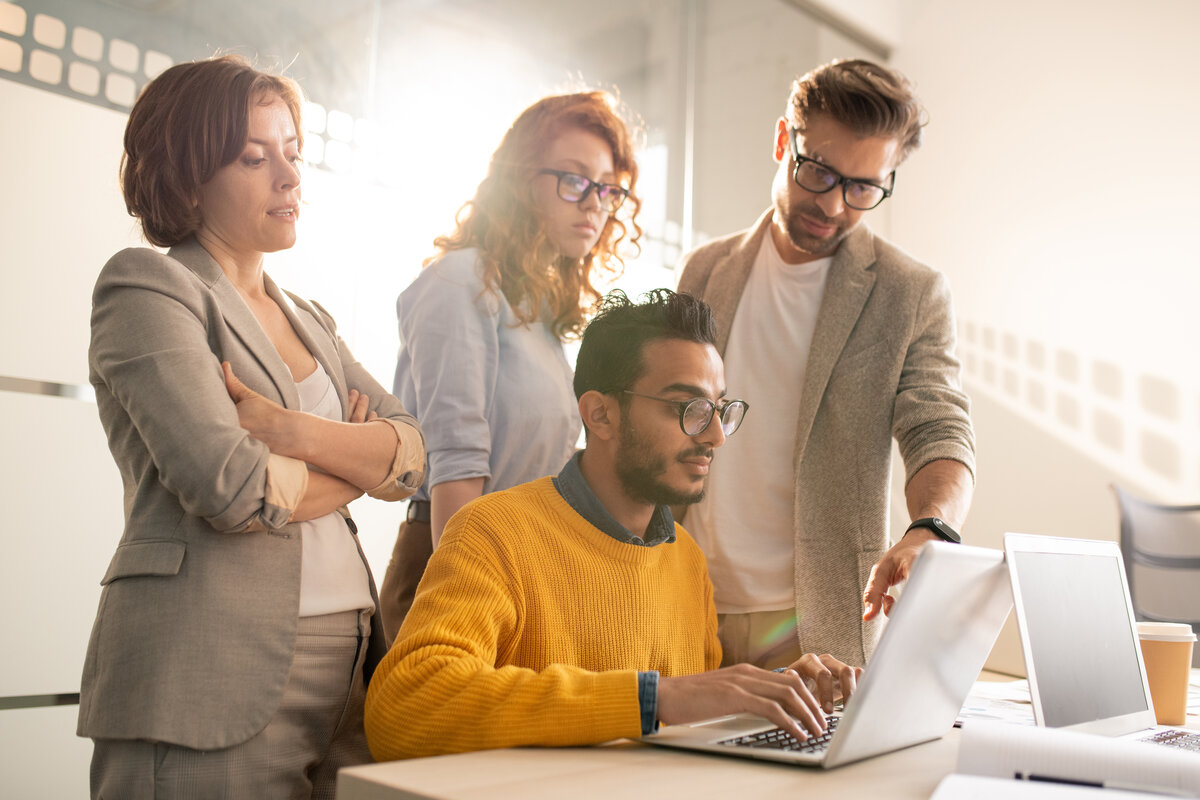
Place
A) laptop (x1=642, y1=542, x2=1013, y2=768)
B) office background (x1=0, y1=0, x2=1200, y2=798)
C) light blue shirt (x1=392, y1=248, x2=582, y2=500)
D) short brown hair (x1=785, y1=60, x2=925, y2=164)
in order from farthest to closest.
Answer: office background (x1=0, y1=0, x2=1200, y2=798), short brown hair (x1=785, y1=60, x2=925, y2=164), light blue shirt (x1=392, y1=248, x2=582, y2=500), laptop (x1=642, y1=542, x2=1013, y2=768)

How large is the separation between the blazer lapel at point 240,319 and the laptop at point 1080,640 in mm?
926

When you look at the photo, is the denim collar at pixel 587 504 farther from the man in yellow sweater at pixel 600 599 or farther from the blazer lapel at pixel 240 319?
the blazer lapel at pixel 240 319

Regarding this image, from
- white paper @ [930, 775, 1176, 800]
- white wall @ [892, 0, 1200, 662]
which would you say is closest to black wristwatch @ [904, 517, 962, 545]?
white paper @ [930, 775, 1176, 800]

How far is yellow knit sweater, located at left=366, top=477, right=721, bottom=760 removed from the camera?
1029mm

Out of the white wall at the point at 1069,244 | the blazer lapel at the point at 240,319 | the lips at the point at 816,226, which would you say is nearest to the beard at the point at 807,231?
the lips at the point at 816,226

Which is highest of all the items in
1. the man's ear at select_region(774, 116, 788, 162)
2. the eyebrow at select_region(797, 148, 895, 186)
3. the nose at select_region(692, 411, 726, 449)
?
the man's ear at select_region(774, 116, 788, 162)

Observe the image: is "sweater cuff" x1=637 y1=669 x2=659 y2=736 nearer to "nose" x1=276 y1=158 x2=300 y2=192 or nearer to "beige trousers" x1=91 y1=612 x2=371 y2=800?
"beige trousers" x1=91 y1=612 x2=371 y2=800

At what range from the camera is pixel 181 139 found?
1313 mm

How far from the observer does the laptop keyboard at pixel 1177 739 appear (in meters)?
1.21

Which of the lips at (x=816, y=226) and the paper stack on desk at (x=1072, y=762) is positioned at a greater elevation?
the lips at (x=816, y=226)

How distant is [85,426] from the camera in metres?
2.28

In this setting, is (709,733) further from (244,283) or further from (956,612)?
(244,283)

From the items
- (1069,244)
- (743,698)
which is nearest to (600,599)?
(743,698)

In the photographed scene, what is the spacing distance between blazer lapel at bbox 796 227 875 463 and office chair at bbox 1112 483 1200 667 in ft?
7.60
